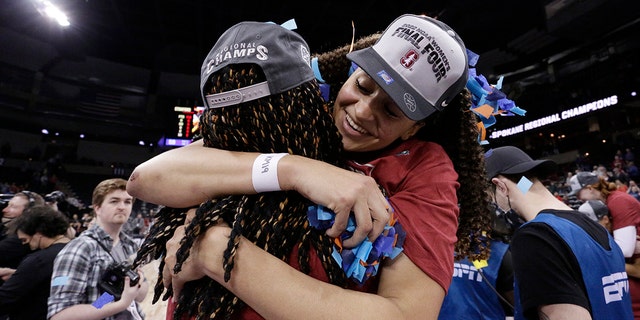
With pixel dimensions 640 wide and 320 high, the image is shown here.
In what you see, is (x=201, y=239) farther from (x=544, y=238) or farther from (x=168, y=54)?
(x=168, y=54)

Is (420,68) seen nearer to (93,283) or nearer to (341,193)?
(341,193)

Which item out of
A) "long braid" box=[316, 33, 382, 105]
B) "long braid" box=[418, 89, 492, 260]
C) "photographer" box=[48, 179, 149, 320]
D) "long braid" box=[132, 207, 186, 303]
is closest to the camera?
"long braid" box=[132, 207, 186, 303]

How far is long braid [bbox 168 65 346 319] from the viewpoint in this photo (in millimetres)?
748

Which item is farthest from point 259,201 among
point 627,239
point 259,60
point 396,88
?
point 627,239

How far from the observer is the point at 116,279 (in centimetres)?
245

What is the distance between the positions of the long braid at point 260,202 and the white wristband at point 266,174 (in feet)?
0.15

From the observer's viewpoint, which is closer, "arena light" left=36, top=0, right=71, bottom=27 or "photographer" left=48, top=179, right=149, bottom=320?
"photographer" left=48, top=179, right=149, bottom=320

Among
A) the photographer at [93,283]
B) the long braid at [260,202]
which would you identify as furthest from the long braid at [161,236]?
the photographer at [93,283]

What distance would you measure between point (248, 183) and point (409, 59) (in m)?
0.51

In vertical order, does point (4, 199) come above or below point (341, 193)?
above

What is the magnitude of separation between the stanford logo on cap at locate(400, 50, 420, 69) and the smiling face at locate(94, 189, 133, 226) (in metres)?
2.61

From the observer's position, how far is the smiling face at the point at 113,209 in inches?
114

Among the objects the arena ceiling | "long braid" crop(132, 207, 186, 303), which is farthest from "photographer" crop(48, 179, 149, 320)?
the arena ceiling

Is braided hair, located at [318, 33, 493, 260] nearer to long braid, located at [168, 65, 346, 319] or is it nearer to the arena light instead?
long braid, located at [168, 65, 346, 319]
